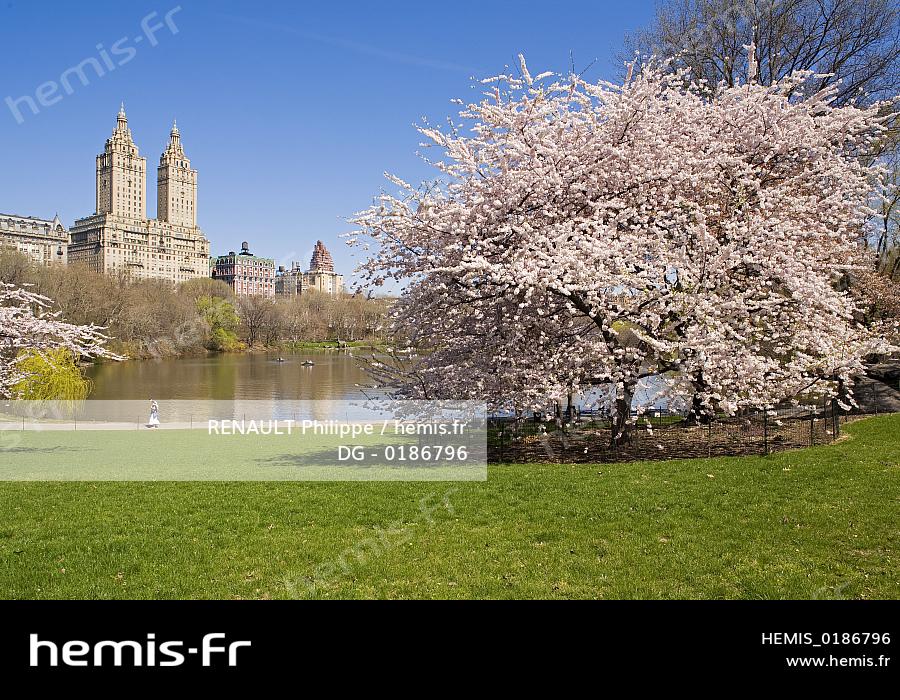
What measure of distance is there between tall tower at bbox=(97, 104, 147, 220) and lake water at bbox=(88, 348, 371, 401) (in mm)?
131219

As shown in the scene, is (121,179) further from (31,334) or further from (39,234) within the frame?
(31,334)

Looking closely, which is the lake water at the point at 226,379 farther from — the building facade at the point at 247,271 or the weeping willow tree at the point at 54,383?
the building facade at the point at 247,271

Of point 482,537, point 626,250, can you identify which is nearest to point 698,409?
point 626,250

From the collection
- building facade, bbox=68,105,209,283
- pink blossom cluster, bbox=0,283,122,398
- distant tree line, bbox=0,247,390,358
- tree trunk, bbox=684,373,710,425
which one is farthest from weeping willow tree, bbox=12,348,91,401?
building facade, bbox=68,105,209,283

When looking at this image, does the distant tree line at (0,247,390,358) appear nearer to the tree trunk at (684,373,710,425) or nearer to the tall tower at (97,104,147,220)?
the tree trunk at (684,373,710,425)

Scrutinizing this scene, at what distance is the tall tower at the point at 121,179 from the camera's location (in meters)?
183

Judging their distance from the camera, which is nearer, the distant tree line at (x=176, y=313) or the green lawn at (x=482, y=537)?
the green lawn at (x=482, y=537)

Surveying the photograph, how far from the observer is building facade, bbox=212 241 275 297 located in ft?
613

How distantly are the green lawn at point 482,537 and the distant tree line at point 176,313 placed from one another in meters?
25.8

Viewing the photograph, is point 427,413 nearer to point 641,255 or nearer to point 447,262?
point 447,262
